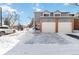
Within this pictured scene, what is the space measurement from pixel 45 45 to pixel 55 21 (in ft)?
1.52

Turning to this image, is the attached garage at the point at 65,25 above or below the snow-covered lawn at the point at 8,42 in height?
above

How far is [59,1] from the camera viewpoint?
12.6ft

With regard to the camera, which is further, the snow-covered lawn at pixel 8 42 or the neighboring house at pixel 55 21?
the neighboring house at pixel 55 21

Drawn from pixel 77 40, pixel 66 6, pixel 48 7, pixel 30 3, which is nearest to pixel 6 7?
pixel 30 3

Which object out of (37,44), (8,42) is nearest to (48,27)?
(37,44)

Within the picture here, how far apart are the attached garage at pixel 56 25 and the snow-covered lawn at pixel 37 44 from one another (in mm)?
80

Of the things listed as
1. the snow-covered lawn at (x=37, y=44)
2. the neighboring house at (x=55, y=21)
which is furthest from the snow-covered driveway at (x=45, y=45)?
the neighboring house at (x=55, y=21)

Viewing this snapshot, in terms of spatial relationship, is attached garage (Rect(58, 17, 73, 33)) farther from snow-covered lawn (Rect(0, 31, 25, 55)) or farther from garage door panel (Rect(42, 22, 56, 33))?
snow-covered lawn (Rect(0, 31, 25, 55))

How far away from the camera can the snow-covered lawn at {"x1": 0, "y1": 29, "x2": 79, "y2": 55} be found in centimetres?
376

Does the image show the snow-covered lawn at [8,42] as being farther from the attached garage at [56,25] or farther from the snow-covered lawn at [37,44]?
the attached garage at [56,25]

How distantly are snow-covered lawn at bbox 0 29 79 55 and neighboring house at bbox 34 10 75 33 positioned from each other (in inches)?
3.7

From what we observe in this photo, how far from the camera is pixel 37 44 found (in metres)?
3.84

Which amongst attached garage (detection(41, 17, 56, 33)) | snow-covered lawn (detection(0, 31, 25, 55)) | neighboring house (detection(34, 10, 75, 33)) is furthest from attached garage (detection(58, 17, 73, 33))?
snow-covered lawn (detection(0, 31, 25, 55))

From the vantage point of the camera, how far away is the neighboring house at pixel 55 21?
156 inches
